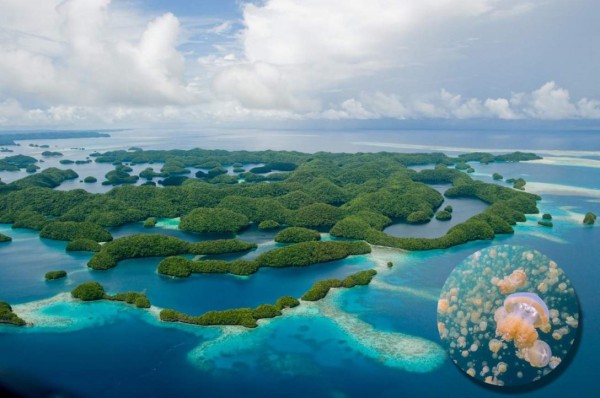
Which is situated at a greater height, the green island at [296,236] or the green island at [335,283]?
the green island at [296,236]

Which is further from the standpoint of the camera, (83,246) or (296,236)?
(296,236)

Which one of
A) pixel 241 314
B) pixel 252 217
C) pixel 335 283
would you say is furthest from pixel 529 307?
pixel 252 217

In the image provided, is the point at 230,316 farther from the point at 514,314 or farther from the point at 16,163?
the point at 16,163

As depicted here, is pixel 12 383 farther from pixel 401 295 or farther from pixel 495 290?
pixel 401 295

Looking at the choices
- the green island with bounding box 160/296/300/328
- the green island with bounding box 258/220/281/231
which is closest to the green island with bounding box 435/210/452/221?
the green island with bounding box 258/220/281/231

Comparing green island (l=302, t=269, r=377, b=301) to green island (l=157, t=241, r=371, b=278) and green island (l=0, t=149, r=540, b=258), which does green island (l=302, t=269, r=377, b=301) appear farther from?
green island (l=0, t=149, r=540, b=258)

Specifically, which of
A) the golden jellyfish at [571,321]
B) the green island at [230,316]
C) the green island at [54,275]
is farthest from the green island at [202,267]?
the golden jellyfish at [571,321]

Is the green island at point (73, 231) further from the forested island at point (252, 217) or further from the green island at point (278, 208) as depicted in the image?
the green island at point (278, 208)
